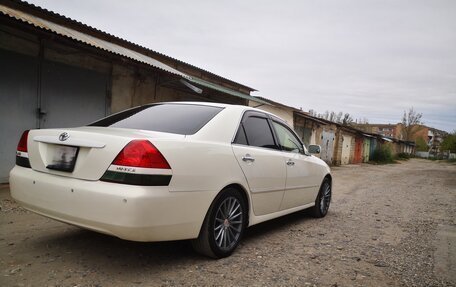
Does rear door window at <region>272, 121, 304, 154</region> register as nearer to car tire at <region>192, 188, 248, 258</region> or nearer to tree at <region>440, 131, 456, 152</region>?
car tire at <region>192, 188, 248, 258</region>

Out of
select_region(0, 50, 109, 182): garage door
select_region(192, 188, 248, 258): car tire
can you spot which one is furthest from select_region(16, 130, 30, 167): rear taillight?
select_region(0, 50, 109, 182): garage door

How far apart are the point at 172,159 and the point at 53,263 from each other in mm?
1462

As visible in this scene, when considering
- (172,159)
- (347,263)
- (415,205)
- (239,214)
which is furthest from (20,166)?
(415,205)

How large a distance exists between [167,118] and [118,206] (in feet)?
3.95

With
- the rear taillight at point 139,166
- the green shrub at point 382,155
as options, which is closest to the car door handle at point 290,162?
the rear taillight at point 139,166

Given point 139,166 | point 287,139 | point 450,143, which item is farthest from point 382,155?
point 139,166

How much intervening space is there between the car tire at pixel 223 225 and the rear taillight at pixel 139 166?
0.69m

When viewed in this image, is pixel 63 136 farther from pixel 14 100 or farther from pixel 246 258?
pixel 14 100

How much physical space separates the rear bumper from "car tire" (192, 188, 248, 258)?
153 millimetres

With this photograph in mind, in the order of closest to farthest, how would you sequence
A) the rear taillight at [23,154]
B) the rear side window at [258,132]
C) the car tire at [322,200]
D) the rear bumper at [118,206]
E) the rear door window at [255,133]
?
the rear bumper at [118,206] < the rear taillight at [23,154] < the rear door window at [255,133] < the rear side window at [258,132] < the car tire at [322,200]

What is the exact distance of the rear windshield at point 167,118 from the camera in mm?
3143

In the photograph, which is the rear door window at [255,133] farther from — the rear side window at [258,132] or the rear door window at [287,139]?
the rear door window at [287,139]

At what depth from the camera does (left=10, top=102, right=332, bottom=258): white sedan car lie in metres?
2.49

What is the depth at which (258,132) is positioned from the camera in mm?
3980
